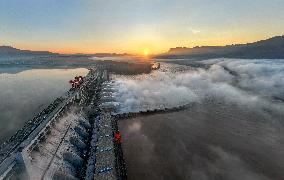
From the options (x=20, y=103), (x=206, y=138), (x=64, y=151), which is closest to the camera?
(x=64, y=151)

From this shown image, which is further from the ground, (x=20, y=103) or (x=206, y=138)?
(x=20, y=103)

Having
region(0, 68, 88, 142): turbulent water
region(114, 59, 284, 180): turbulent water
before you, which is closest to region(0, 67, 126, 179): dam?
region(114, 59, 284, 180): turbulent water

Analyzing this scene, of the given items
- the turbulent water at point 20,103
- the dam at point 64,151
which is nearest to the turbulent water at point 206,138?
the dam at point 64,151

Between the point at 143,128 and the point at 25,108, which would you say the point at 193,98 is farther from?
the point at 25,108

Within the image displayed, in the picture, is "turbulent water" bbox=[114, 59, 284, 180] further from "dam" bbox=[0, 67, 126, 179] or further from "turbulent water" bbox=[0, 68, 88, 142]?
"turbulent water" bbox=[0, 68, 88, 142]

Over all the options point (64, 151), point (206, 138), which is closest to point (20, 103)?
point (64, 151)

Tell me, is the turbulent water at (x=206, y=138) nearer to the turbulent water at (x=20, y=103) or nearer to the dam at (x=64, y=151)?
the dam at (x=64, y=151)

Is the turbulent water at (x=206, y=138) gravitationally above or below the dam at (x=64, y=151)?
below

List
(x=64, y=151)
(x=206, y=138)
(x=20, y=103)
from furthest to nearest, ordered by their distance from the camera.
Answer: (x=20, y=103) < (x=206, y=138) < (x=64, y=151)

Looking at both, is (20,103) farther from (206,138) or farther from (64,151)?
(206,138)

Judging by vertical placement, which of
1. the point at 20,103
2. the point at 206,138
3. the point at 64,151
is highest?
the point at 64,151

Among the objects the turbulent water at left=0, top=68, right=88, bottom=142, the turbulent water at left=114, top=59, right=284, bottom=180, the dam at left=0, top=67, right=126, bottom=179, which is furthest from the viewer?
the turbulent water at left=0, top=68, right=88, bottom=142
